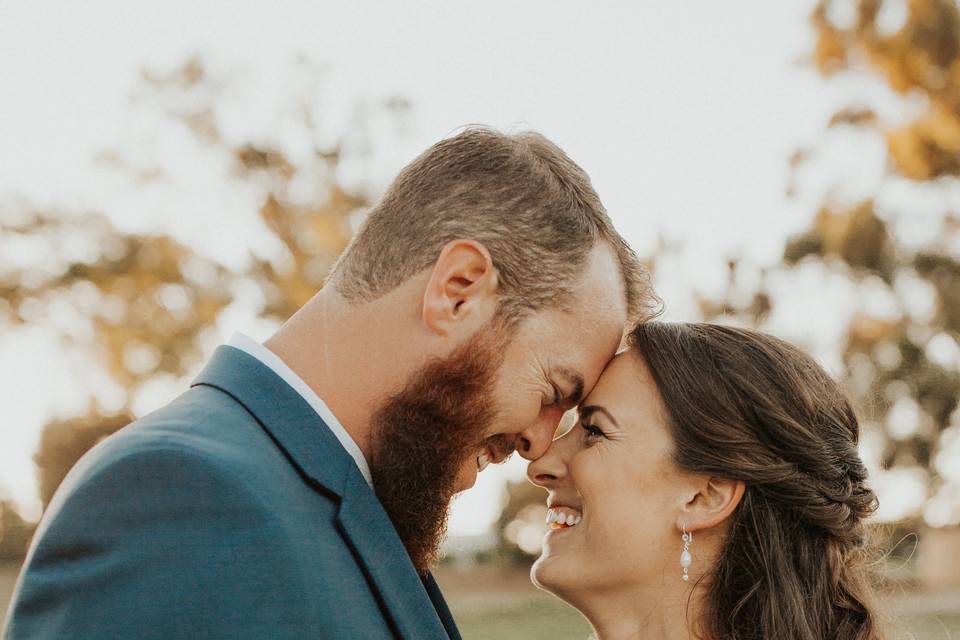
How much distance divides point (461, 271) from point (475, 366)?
0.24 m

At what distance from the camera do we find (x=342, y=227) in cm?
1911

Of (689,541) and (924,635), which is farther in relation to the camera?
(924,635)

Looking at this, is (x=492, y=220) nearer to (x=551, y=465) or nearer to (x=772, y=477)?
(x=551, y=465)

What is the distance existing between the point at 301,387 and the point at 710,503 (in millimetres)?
1494

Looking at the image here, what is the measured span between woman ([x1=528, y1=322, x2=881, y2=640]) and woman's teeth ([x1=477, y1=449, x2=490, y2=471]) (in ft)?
1.40

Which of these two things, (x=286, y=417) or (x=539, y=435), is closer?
(x=286, y=417)

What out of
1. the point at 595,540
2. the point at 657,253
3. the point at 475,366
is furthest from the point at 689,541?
the point at 657,253

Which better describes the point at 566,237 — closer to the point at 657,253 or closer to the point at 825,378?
the point at 825,378

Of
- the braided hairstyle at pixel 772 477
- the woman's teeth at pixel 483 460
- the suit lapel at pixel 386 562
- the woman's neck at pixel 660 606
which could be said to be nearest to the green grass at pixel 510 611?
the braided hairstyle at pixel 772 477

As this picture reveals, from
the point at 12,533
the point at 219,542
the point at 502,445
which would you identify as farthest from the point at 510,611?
the point at 219,542

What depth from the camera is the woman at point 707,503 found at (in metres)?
3.41

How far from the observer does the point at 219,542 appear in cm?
204

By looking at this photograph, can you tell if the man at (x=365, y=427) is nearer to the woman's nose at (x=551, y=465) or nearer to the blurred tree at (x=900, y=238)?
the woman's nose at (x=551, y=465)

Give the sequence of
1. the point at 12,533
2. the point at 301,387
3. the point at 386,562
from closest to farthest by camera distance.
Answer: the point at 386,562, the point at 301,387, the point at 12,533
